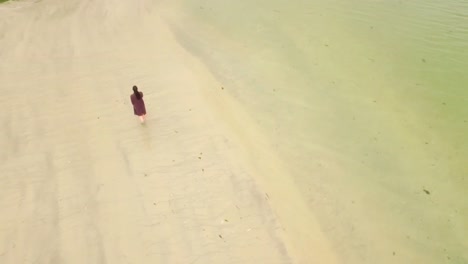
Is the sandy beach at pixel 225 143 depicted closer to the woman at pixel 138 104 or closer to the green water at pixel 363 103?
the green water at pixel 363 103

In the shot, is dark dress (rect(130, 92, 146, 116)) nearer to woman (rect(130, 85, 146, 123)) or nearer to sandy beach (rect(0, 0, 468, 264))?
woman (rect(130, 85, 146, 123))

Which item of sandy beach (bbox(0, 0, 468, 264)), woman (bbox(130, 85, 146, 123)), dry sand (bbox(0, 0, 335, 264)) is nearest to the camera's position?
dry sand (bbox(0, 0, 335, 264))

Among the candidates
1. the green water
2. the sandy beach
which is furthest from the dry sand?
the green water

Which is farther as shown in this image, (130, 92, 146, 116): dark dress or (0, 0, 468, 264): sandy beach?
(130, 92, 146, 116): dark dress

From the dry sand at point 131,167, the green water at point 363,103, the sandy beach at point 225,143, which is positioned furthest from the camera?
the green water at point 363,103

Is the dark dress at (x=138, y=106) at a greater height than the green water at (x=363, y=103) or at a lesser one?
greater

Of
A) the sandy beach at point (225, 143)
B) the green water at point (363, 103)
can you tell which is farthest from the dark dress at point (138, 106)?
the green water at point (363, 103)
